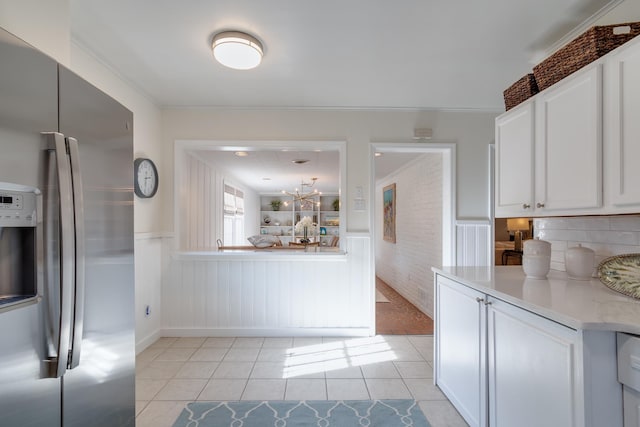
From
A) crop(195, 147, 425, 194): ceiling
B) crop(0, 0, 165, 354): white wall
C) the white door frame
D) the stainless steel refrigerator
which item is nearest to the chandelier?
crop(195, 147, 425, 194): ceiling

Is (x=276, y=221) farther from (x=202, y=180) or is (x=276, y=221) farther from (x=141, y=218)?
(x=141, y=218)

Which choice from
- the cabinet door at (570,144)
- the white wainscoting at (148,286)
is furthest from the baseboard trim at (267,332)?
the cabinet door at (570,144)

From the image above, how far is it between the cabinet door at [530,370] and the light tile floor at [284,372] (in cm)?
60

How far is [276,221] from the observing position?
34.3 ft

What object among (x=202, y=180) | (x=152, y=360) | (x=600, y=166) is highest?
(x=202, y=180)

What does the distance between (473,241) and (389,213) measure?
10.8ft

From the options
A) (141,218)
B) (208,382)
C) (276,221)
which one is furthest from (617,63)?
(276,221)

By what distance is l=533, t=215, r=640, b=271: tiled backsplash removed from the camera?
1.62 metres

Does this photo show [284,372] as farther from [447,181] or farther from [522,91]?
[522,91]

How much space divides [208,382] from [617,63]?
313cm

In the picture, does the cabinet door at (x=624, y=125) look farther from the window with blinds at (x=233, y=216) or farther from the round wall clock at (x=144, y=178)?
the window with blinds at (x=233, y=216)

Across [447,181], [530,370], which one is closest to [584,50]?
[530,370]

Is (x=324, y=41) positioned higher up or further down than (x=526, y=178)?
higher up

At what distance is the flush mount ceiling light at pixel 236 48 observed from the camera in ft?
6.53
